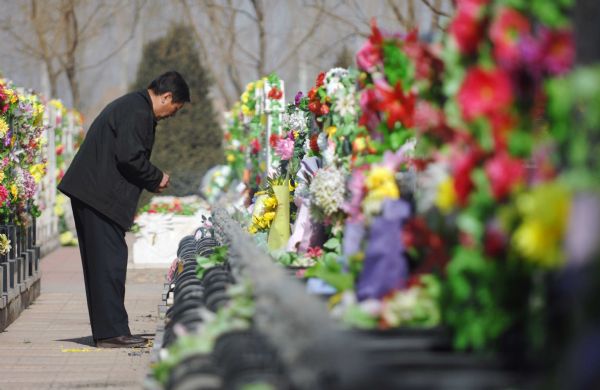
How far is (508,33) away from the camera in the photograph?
8.84 feet

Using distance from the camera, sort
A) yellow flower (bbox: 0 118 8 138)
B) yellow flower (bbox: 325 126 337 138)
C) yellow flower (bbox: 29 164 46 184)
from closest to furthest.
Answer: yellow flower (bbox: 325 126 337 138) → yellow flower (bbox: 0 118 8 138) → yellow flower (bbox: 29 164 46 184)

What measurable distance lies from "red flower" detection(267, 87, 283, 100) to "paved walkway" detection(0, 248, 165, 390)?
8.42ft

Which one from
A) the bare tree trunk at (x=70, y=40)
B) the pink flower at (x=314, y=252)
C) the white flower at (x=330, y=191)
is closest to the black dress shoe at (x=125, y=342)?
the pink flower at (x=314, y=252)

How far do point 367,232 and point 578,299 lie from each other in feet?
6.19

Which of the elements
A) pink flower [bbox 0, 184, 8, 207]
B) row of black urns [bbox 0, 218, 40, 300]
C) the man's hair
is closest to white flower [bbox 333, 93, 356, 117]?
the man's hair

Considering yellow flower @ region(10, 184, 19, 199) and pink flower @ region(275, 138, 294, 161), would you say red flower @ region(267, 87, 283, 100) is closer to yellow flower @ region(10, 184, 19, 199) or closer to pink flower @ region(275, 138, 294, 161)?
yellow flower @ region(10, 184, 19, 199)

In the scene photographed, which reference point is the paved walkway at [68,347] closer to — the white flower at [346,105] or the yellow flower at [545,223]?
the white flower at [346,105]

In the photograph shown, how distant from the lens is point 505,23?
106 inches

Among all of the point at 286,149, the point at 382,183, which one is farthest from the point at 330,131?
the point at 286,149

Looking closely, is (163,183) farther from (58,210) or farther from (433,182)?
(58,210)

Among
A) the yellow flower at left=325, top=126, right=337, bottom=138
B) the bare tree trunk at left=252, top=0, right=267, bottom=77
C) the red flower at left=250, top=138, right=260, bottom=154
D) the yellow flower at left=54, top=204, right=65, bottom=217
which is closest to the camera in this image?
the yellow flower at left=325, top=126, right=337, bottom=138

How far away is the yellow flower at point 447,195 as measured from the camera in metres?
2.94

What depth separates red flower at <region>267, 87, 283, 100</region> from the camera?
15.2 meters

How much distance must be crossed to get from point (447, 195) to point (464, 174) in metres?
0.11
